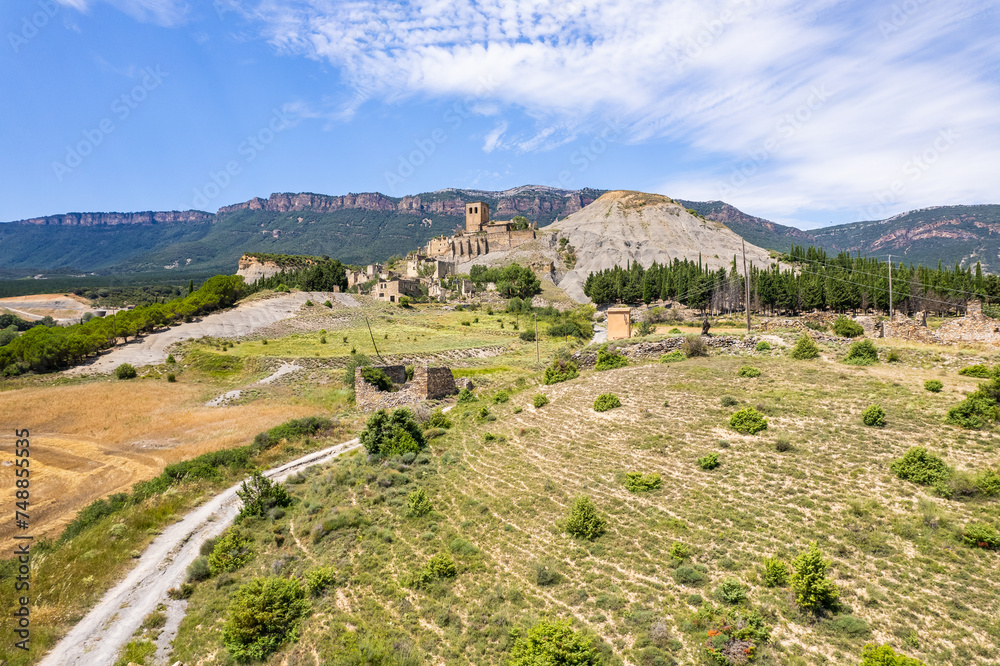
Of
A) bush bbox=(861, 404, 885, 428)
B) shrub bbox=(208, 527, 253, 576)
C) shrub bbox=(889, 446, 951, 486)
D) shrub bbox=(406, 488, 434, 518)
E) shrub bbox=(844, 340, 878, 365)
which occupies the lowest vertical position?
shrub bbox=(208, 527, 253, 576)

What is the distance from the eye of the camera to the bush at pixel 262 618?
10.8 meters

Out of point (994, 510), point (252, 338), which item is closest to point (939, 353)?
point (994, 510)

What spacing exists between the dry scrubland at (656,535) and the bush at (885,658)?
0.38 m

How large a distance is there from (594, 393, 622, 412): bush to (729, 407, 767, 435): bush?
4.99m

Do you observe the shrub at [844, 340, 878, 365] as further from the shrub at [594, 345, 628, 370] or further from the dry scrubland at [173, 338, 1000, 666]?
the shrub at [594, 345, 628, 370]

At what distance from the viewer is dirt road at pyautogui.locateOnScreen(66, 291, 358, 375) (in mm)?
51875

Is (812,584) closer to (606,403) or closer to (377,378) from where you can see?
(606,403)

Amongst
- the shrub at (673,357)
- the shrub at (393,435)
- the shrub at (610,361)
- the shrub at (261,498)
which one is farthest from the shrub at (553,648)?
the shrub at (610,361)

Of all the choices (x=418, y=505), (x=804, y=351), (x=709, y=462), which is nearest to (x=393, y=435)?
(x=418, y=505)

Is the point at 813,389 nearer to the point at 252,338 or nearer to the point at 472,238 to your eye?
the point at 252,338

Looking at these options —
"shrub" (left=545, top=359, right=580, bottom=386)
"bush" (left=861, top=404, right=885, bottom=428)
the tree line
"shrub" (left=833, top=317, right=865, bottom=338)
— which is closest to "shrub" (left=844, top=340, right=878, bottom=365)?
"shrub" (left=833, top=317, right=865, bottom=338)

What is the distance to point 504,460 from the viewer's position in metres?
18.3

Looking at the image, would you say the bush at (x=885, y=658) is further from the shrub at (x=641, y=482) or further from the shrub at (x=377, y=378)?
the shrub at (x=377, y=378)

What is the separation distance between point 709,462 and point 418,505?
9567 mm
